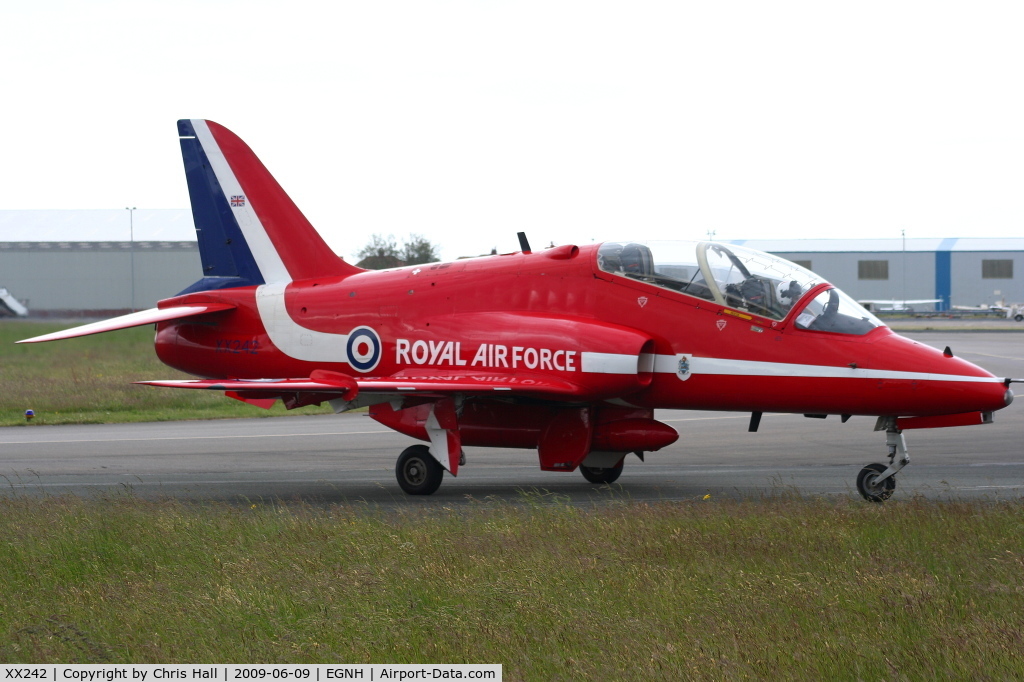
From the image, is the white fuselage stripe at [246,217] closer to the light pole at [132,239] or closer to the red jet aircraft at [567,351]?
the red jet aircraft at [567,351]

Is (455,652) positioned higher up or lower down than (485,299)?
lower down

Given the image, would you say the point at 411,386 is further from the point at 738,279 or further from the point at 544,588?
the point at 544,588

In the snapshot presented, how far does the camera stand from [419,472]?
484 inches

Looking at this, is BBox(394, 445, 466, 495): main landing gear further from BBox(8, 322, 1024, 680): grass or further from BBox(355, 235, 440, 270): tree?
BBox(355, 235, 440, 270): tree

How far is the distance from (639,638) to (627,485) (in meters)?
7.22

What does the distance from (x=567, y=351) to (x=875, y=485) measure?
3468 millimetres

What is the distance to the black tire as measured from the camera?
13.0 m

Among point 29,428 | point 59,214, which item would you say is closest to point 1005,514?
point 29,428

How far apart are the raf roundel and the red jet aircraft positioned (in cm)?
2

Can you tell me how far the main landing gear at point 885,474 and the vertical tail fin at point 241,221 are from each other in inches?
290

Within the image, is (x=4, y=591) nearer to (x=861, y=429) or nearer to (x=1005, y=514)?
(x=1005, y=514)

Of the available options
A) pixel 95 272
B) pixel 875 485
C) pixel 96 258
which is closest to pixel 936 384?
pixel 875 485

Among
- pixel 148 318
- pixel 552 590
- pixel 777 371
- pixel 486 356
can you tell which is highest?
pixel 148 318

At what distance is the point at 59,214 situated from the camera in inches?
2240
